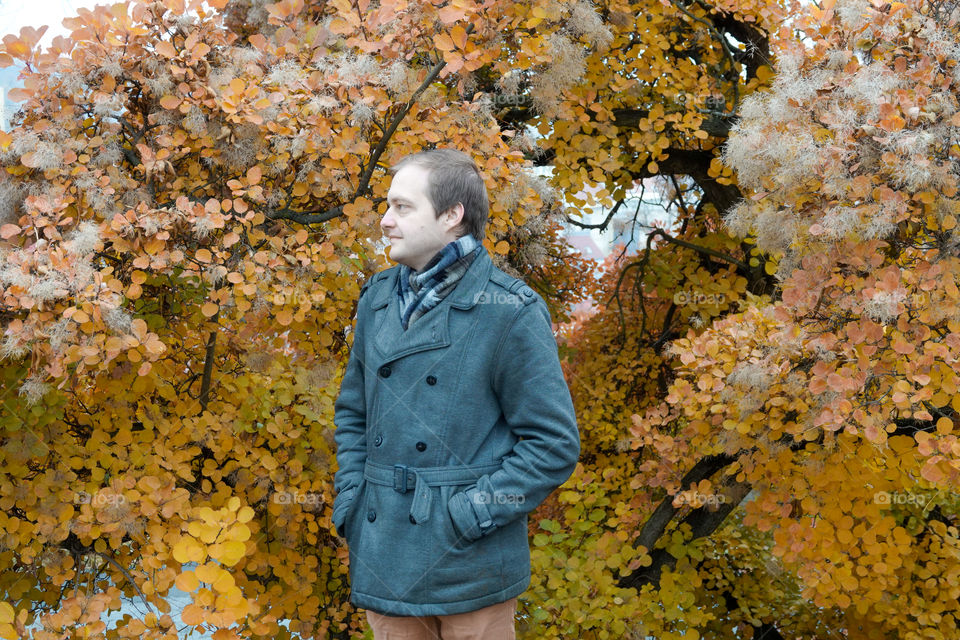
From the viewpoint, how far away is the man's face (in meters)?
1.95

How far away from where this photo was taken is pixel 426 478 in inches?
75.2

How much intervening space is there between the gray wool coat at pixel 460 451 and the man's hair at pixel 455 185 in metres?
0.08

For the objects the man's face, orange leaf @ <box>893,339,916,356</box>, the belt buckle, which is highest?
the man's face

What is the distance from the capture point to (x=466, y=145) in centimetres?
277

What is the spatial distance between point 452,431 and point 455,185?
1.83 feet

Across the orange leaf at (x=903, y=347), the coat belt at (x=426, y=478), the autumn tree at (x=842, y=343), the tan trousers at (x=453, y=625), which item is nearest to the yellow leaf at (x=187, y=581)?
the tan trousers at (x=453, y=625)

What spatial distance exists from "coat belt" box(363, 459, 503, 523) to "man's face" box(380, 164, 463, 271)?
477mm

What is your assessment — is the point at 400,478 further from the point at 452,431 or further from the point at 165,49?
the point at 165,49

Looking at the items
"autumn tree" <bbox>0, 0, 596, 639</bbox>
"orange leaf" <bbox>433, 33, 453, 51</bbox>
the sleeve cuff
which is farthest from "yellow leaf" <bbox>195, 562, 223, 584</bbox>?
"orange leaf" <bbox>433, 33, 453, 51</bbox>

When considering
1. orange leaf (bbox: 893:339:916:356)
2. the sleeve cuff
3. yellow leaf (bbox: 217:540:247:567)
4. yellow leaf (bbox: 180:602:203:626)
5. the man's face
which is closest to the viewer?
the sleeve cuff

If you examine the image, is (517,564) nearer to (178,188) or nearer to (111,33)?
(178,188)

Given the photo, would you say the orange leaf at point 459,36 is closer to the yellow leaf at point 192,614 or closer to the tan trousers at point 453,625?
the tan trousers at point 453,625

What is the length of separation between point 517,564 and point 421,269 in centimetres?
71

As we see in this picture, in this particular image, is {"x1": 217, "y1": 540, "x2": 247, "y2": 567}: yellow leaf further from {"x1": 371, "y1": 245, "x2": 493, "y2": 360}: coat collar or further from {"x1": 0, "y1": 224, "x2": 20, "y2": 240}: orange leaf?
{"x1": 0, "y1": 224, "x2": 20, "y2": 240}: orange leaf
